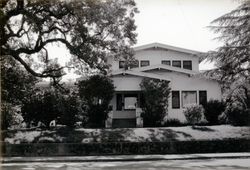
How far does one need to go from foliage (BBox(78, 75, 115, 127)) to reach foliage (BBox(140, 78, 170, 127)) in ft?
9.09

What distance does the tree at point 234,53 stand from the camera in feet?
73.4

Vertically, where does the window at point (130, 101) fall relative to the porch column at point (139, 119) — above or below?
above

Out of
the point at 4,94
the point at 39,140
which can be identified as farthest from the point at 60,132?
the point at 4,94

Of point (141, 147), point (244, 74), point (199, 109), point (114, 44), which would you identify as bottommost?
point (141, 147)

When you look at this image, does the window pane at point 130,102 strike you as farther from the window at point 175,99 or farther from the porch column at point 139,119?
the porch column at point 139,119

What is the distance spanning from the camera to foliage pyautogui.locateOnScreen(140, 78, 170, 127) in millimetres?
29766

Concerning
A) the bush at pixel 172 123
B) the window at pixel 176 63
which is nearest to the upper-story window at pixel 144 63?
the window at pixel 176 63

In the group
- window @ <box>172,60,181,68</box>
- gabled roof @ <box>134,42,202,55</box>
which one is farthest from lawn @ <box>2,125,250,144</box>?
window @ <box>172,60,181,68</box>

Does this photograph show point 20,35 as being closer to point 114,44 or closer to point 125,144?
point 114,44

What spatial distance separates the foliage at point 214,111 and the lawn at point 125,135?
13.1 ft

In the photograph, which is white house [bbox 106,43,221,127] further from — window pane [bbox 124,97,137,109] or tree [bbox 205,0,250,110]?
tree [bbox 205,0,250,110]

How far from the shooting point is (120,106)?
34.2 metres

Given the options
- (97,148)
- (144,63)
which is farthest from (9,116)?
(144,63)

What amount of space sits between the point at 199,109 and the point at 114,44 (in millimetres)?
8531
